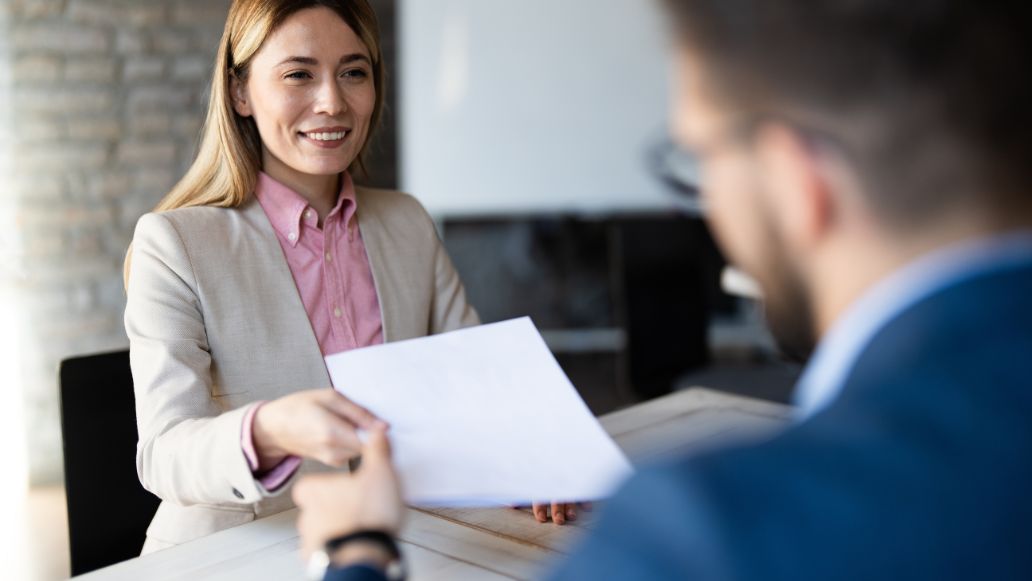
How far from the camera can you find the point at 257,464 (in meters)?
0.99

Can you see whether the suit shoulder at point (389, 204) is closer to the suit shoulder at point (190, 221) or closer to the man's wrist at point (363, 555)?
the suit shoulder at point (190, 221)

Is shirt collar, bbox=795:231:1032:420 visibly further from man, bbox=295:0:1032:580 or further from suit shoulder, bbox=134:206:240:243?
suit shoulder, bbox=134:206:240:243

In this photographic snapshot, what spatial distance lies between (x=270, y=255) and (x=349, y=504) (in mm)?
851

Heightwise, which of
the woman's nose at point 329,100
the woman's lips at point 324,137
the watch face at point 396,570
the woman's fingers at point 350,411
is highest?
the woman's nose at point 329,100

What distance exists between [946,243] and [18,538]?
289cm

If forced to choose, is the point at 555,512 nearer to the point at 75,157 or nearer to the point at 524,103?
the point at 75,157

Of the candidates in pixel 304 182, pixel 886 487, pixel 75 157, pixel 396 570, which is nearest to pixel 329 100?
pixel 304 182

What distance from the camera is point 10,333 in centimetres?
293

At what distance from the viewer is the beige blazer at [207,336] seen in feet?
3.88

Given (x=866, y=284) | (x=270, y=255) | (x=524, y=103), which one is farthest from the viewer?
(x=524, y=103)

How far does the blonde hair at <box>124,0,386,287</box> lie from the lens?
1454 mm

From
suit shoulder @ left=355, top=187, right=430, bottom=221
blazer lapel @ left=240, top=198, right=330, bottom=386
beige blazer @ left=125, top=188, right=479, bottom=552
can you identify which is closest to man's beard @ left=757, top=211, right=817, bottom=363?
beige blazer @ left=125, top=188, right=479, bottom=552

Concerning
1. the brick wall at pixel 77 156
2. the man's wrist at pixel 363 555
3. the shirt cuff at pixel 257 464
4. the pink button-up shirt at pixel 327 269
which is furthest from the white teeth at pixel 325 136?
the brick wall at pixel 77 156

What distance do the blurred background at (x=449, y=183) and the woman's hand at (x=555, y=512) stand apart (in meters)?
0.90
